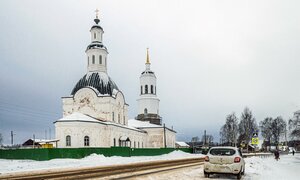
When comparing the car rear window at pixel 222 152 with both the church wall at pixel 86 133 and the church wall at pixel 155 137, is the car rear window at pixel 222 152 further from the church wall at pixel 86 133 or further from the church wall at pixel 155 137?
the church wall at pixel 155 137

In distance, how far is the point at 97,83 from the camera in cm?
6119

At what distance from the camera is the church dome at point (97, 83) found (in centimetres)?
6069

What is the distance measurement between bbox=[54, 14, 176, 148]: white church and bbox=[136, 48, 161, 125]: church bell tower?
4.34m

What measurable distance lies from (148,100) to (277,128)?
145 ft

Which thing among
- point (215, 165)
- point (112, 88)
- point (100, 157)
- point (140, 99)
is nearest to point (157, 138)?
point (140, 99)

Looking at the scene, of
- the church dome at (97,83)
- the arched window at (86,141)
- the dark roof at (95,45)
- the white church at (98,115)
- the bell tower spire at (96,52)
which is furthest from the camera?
the dark roof at (95,45)

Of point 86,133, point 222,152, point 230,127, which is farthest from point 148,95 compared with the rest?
point 222,152

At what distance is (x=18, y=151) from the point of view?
126ft

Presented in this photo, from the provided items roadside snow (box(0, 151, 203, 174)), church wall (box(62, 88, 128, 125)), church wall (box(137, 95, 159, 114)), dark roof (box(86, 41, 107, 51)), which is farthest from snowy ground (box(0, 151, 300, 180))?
church wall (box(137, 95, 159, 114))

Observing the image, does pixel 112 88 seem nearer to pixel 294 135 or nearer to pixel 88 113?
pixel 88 113

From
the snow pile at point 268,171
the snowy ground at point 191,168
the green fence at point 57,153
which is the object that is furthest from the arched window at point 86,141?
the snow pile at point 268,171

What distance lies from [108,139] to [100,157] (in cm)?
1768

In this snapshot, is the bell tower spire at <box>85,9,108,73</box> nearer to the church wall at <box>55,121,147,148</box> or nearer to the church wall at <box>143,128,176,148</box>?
the church wall at <box>55,121,147,148</box>

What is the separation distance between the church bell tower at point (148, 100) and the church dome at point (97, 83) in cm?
1917
